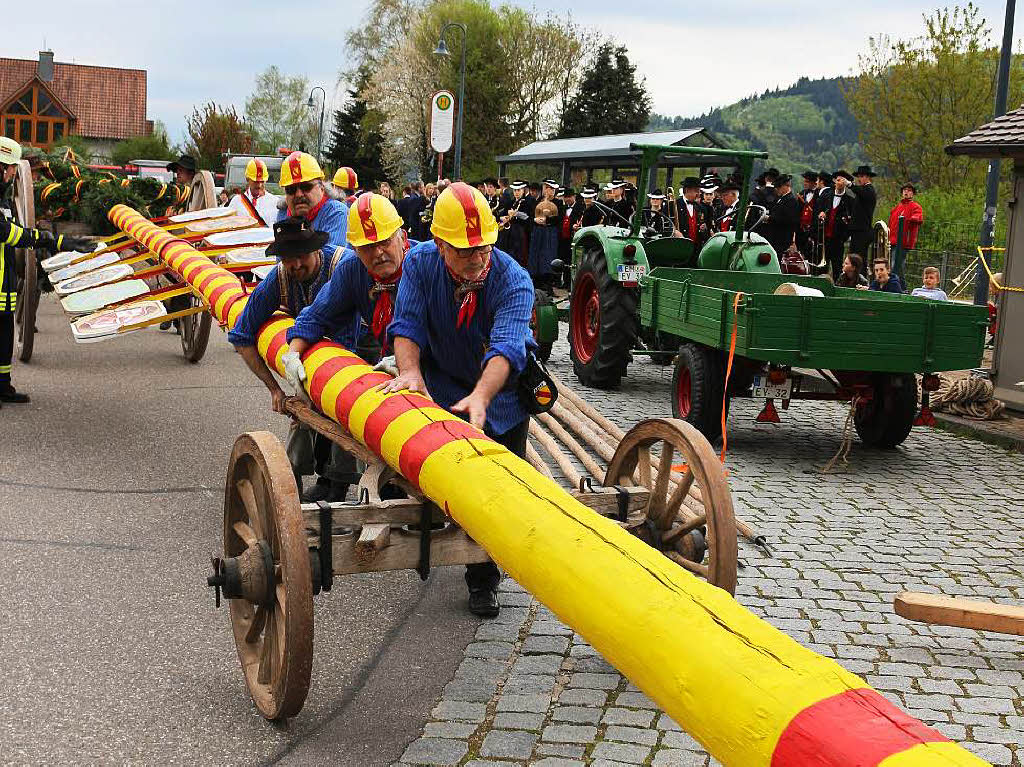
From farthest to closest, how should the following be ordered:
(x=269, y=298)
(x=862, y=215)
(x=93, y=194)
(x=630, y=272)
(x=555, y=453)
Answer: (x=862, y=215) < (x=93, y=194) < (x=630, y=272) < (x=555, y=453) < (x=269, y=298)

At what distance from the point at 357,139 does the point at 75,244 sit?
61044 mm

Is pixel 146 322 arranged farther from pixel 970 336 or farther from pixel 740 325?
pixel 970 336

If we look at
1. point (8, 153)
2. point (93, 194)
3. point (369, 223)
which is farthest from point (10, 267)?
point (369, 223)

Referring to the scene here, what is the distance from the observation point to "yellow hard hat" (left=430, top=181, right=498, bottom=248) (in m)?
4.54

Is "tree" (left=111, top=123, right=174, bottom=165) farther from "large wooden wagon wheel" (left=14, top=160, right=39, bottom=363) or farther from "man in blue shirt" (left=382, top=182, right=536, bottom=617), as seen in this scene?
"man in blue shirt" (left=382, top=182, right=536, bottom=617)

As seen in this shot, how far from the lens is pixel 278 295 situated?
6.28 metres

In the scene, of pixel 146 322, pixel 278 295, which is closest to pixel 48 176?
pixel 146 322

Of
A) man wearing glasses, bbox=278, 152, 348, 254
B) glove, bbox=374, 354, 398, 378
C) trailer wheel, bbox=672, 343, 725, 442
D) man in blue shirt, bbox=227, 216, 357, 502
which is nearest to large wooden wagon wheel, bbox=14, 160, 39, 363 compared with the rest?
man wearing glasses, bbox=278, 152, 348, 254

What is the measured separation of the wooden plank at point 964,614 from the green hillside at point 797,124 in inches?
3837

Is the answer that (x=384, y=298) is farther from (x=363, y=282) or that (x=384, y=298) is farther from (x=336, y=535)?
(x=336, y=535)

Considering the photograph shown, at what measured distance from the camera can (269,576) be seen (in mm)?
4027

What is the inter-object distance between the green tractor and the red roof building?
7438cm

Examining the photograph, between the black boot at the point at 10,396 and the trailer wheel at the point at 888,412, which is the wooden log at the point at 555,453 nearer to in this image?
the trailer wheel at the point at 888,412

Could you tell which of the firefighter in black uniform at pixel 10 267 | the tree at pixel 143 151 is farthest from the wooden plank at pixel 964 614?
the tree at pixel 143 151
